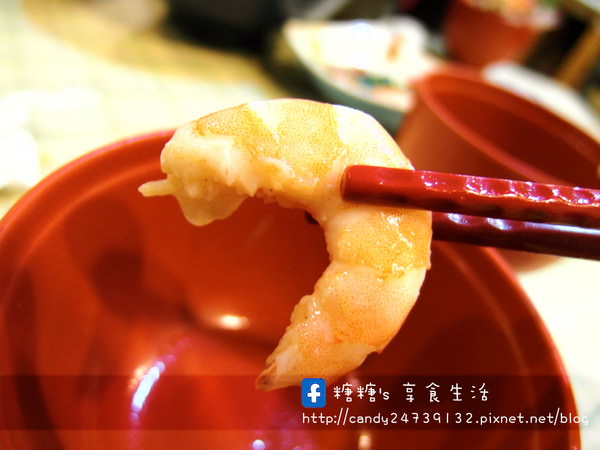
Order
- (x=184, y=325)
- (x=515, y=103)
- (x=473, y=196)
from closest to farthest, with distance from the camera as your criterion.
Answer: (x=473, y=196), (x=184, y=325), (x=515, y=103)

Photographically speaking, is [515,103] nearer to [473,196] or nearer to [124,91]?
[473,196]

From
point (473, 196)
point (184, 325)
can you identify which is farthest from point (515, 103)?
point (184, 325)

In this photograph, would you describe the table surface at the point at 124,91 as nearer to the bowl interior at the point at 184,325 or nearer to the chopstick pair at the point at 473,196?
the bowl interior at the point at 184,325

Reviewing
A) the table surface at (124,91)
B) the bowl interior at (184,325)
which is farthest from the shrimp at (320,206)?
the table surface at (124,91)

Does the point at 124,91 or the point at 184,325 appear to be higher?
the point at 124,91

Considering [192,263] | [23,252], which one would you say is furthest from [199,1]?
[23,252]

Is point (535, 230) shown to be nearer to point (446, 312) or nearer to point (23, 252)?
point (446, 312)
